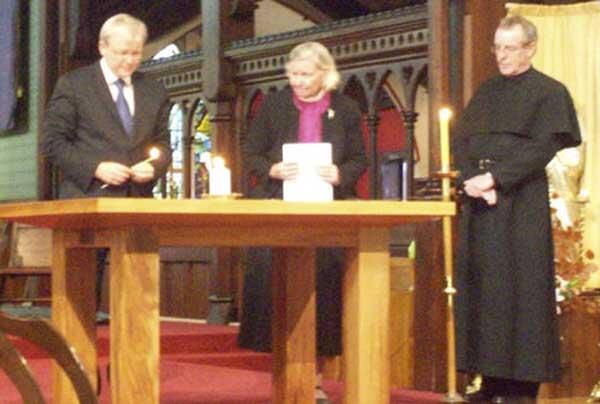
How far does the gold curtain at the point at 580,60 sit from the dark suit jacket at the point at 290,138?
1.60 meters

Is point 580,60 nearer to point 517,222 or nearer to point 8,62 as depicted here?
point 517,222

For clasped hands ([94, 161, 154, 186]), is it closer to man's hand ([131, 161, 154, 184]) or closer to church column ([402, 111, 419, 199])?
man's hand ([131, 161, 154, 184])

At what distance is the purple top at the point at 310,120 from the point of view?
5.11 m

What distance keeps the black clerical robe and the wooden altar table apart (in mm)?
975

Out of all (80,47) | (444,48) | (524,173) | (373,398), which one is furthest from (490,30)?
(80,47)

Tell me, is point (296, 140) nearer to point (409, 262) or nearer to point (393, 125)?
point (409, 262)

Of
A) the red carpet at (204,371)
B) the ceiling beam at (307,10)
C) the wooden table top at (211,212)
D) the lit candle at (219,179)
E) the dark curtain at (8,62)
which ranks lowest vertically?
the red carpet at (204,371)

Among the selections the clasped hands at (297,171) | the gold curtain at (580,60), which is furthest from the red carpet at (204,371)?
the clasped hands at (297,171)

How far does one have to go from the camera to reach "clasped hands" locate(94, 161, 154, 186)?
4455 mm

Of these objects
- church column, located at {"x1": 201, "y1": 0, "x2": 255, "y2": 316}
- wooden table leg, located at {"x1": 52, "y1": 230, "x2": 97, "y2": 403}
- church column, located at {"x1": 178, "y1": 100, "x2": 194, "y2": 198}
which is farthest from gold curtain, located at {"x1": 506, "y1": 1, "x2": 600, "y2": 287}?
church column, located at {"x1": 178, "y1": 100, "x2": 194, "y2": 198}

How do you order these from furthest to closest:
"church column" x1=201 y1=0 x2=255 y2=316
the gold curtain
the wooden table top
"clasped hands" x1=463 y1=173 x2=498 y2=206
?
1. "church column" x1=201 y1=0 x2=255 y2=316
2. the gold curtain
3. "clasped hands" x1=463 y1=173 x2=498 y2=206
4. the wooden table top

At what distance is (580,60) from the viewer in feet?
21.2

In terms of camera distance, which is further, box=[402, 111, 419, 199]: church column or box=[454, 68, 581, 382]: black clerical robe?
box=[402, 111, 419, 199]: church column

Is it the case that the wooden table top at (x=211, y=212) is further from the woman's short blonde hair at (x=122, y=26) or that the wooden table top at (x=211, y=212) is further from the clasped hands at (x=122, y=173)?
the woman's short blonde hair at (x=122, y=26)
